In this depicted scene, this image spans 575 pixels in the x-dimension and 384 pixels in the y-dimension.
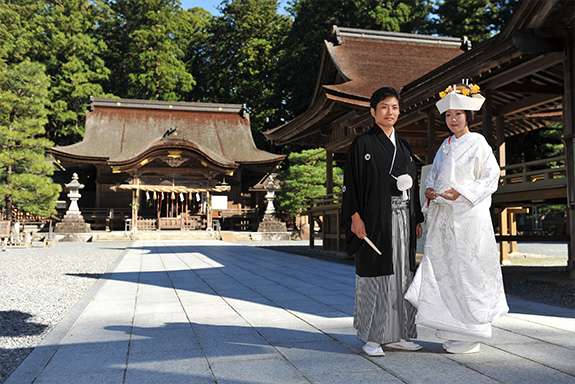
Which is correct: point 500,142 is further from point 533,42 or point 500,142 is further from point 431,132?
point 533,42

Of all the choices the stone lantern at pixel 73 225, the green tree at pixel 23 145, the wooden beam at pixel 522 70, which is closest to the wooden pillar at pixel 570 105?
the wooden beam at pixel 522 70

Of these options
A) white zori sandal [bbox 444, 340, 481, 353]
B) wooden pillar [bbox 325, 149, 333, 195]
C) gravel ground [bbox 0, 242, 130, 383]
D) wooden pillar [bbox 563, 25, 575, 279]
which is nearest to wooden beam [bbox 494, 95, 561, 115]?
wooden pillar [bbox 563, 25, 575, 279]

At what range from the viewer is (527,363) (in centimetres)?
280

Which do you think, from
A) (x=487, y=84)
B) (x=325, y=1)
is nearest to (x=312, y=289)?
(x=487, y=84)

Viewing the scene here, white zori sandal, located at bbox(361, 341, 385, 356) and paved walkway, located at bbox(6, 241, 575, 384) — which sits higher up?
white zori sandal, located at bbox(361, 341, 385, 356)

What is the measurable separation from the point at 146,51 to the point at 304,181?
54.2 feet

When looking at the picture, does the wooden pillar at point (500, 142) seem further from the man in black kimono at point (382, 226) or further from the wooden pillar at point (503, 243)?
the man in black kimono at point (382, 226)

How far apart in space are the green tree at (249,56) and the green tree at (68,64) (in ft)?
24.5

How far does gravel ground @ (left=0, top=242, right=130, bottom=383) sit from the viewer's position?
11.8 ft

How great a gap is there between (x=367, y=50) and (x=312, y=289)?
10.2 meters

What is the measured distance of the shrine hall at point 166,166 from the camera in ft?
71.9

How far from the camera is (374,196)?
3189 millimetres

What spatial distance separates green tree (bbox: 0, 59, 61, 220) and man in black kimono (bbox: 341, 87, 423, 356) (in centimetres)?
1690

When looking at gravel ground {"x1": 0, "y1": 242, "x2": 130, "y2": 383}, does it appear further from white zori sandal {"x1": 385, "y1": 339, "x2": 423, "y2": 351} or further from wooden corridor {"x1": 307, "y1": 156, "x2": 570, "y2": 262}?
wooden corridor {"x1": 307, "y1": 156, "x2": 570, "y2": 262}
